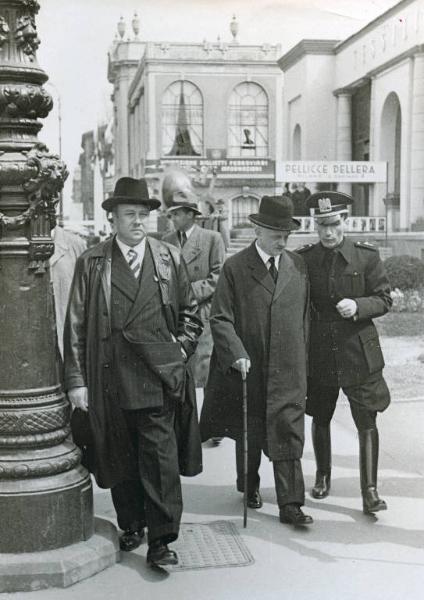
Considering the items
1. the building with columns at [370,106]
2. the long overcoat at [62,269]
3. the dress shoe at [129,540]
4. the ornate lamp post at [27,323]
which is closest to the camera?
the ornate lamp post at [27,323]

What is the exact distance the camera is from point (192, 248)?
6.48 m

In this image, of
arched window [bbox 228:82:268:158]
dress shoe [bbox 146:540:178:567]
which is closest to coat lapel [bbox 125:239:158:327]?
dress shoe [bbox 146:540:178:567]

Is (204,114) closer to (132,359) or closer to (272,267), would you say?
(272,267)

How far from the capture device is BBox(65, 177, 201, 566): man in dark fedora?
420 cm

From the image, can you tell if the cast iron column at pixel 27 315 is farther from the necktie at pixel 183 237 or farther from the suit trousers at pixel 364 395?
the necktie at pixel 183 237

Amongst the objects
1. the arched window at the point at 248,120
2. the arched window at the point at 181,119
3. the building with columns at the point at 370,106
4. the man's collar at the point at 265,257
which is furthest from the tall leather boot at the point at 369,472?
the arched window at the point at 248,120

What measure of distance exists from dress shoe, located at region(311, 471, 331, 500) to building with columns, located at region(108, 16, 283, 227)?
75.1 ft

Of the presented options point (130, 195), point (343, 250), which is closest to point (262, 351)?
point (343, 250)

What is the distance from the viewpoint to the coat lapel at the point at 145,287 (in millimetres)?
4246

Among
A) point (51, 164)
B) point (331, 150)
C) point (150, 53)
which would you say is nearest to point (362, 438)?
point (51, 164)

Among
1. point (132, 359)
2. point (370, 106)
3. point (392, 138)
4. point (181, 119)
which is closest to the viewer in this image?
point (132, 359)

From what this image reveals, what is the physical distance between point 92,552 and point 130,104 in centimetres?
2758

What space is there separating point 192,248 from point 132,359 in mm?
2355

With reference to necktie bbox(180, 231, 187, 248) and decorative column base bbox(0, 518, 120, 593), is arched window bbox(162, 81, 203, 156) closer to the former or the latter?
necktie bbox(180, 231, 187, 248)
